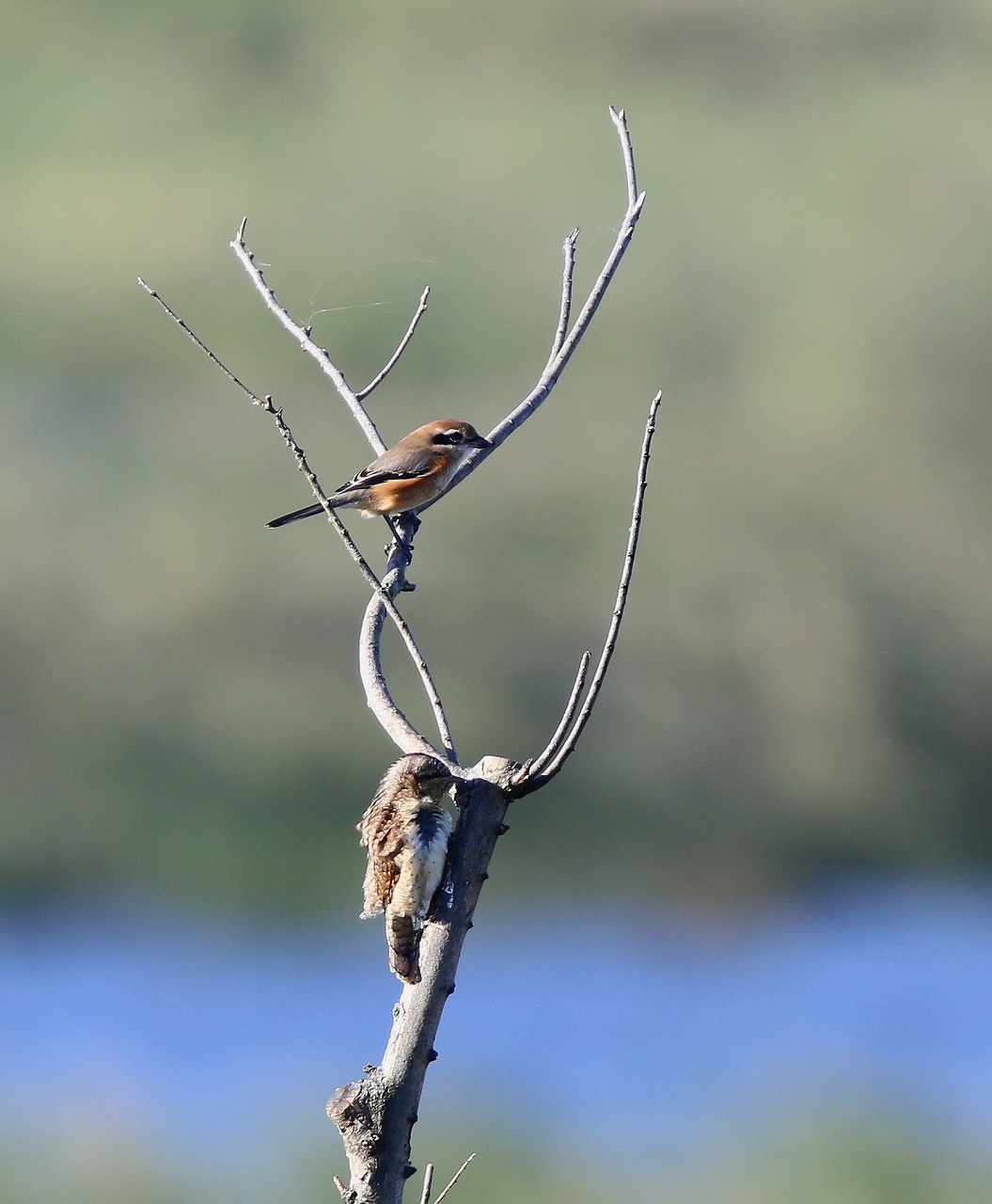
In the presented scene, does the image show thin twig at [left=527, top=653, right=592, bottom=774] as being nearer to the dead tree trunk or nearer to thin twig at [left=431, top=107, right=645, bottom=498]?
the dead tree trunk

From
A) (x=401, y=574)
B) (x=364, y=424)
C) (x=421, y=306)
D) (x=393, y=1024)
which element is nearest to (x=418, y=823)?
(x=393, y=1024)

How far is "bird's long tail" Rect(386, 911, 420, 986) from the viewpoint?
1459 millimetres

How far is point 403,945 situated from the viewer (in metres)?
1.47

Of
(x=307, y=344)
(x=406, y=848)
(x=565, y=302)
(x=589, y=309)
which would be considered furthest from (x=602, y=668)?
(x=307, y=344)

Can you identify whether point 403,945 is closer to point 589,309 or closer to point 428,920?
point 428,920

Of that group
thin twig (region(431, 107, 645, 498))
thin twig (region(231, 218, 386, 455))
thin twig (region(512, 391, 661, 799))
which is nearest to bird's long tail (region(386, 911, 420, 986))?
thin twig (region(512, 391, 661, 799))

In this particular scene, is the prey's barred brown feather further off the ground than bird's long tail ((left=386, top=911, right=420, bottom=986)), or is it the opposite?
the prey's barred brown feather

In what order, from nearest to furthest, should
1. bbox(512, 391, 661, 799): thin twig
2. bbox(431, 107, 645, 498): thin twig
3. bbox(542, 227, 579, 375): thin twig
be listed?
bbox(512, 391, 661, 799): thin twig
bbox(431, 107, 645, 498): thin twig
bbox(542, 227, 579, 375): thin twig

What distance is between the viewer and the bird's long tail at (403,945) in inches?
57.4

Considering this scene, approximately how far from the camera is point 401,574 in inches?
98.7

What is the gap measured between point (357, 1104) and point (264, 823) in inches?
327

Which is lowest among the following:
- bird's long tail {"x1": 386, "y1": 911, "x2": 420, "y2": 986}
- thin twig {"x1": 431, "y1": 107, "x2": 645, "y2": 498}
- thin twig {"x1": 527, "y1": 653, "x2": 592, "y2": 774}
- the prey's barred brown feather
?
bird's long tail {"x1": 386, "y1": 911, "x2": 420, "y2": 986}

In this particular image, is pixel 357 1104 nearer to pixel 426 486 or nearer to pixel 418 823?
pixel 418 823

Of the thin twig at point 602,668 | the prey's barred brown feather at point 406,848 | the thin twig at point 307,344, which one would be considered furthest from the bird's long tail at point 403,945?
the thin twig at point 307,344
